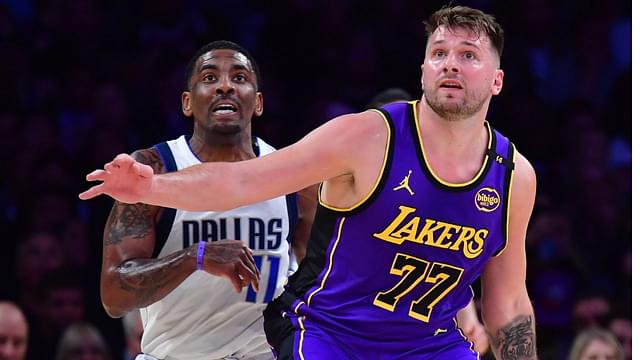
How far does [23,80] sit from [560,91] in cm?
396

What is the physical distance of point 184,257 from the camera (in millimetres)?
4094

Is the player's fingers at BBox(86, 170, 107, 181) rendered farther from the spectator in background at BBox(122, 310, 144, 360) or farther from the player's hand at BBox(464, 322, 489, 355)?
the spectator in background at BBox(122, 310, 144, 360)

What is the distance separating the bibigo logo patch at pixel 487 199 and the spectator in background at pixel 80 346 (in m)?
3.22

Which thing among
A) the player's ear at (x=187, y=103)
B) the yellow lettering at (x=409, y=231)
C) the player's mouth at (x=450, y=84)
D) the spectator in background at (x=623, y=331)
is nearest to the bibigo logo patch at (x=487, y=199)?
the yellow lettering at (x=409, y=231)

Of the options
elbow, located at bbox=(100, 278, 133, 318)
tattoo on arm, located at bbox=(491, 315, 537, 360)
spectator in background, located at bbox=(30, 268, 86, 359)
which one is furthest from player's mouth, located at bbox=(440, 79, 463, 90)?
spectator in background, located at bbox=(30, 268, 86, 359)

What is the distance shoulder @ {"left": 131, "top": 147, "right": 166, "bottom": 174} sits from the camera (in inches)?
175

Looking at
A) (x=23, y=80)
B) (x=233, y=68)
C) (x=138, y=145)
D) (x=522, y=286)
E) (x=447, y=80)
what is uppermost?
(x=23, y=80)

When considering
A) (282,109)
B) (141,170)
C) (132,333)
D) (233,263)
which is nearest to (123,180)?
(141,170)

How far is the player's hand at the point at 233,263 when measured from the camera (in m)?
3.94

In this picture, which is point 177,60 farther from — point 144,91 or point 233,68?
point 233,68

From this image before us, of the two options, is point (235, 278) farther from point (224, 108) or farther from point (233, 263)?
point (224, 108)

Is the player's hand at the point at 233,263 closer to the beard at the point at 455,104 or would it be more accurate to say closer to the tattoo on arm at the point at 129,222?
the tattoo on arm at the point at 129,222

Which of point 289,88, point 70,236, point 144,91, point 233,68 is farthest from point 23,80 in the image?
point 233,68

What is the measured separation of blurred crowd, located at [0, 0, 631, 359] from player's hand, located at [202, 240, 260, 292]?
2.59 meters
